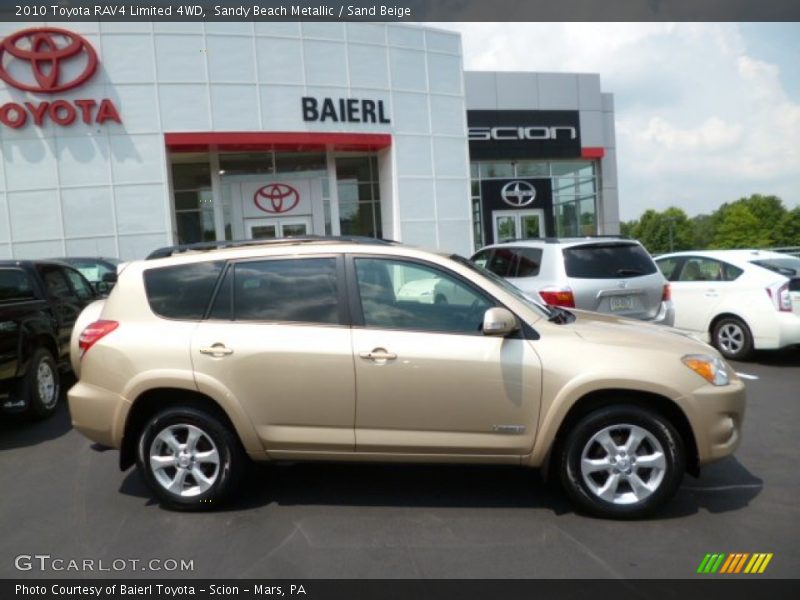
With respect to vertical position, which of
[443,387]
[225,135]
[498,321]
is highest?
[225,135]

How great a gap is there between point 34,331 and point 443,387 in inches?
192

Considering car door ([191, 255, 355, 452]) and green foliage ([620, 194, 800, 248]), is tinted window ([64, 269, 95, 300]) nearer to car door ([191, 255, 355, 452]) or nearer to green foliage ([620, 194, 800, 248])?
car door ([191, 255, 355, 452])

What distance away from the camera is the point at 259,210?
70.6 ft

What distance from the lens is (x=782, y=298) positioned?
8.20m

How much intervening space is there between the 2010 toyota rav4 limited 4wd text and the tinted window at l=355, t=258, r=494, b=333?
0.01 metres

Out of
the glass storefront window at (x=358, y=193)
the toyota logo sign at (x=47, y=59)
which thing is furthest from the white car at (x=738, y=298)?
the toyota logo sign at (x=47, y=59)

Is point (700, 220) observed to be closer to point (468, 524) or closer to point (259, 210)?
point (259, 210)

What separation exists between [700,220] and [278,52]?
458ft

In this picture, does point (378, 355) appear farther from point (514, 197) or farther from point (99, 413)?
point (514, 197)

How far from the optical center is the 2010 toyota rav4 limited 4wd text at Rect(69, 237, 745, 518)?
12.8 feet

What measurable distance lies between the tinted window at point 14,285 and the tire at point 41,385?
0.68 meters

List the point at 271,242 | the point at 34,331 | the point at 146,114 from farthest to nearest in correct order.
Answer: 1. the point at 146,114
2. the point at 34,331
3. the point at 271,242

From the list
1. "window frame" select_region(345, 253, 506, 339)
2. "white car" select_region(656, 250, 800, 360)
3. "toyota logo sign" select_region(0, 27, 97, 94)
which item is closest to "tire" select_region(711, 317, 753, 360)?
"white car" select_region(656, 250, 800, 360)
